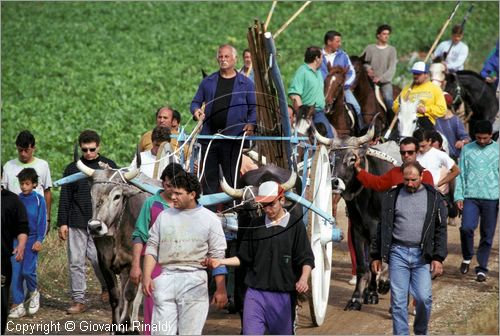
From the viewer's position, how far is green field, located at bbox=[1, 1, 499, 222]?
2944cm

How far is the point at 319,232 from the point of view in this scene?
13.7 meters

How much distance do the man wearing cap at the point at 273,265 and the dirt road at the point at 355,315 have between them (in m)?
2.48

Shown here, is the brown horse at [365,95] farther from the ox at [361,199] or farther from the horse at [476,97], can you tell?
the ox at [361,199]

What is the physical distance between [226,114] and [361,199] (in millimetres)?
2551

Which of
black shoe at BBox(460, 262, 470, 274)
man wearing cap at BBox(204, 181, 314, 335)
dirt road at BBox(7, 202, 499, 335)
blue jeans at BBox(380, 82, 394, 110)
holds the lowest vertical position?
dirt road at BBox(7, 202, 499, 335)

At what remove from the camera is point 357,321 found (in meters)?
14.3

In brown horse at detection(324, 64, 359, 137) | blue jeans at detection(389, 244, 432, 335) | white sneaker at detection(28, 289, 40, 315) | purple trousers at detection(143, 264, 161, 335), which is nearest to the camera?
purple trousers at detection(143, 264, 161, 335)

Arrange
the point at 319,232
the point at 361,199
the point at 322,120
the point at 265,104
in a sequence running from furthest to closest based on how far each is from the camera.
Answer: the point at 322,120 < the point at 361,199 < the point at 265,104 < the point at 319,232

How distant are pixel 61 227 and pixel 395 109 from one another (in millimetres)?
6766

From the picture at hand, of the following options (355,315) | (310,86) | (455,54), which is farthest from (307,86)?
(455,54)

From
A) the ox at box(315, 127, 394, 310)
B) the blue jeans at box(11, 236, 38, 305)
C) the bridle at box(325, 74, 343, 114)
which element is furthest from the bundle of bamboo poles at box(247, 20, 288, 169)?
the bridle at box(325, 74, 343, 114)

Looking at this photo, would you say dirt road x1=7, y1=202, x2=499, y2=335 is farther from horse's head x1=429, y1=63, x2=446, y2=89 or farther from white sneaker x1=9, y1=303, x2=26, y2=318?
horse's head x1=429, y1=63, x2=446, y2=89

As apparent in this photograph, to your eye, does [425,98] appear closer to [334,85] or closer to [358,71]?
[334,85]

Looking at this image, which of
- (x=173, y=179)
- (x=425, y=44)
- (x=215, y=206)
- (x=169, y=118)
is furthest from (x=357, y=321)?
(x=425, y=44)
